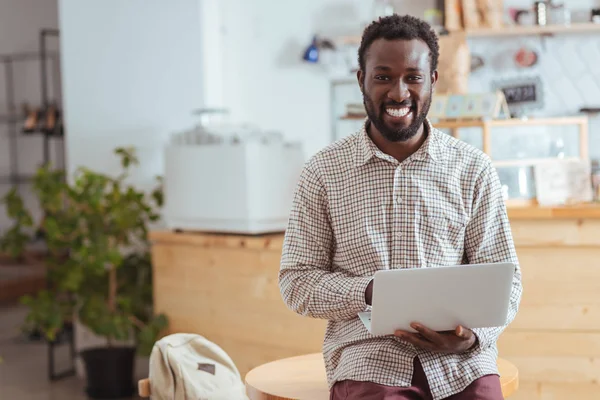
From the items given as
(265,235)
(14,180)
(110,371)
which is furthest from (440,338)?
(14,180)

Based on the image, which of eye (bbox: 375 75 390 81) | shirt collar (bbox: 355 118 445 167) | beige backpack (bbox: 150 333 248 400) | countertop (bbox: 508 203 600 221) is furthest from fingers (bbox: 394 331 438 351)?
countertop (bbox: 508 203 600 221)

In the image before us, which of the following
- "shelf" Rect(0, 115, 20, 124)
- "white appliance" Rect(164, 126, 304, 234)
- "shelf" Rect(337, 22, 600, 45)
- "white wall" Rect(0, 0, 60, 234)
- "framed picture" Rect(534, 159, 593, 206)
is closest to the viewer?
"framed picture" Rect(534, 159, 593, 206)

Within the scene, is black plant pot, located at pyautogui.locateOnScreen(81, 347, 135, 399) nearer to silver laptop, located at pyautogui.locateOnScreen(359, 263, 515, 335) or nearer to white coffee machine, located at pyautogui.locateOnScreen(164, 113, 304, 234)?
white coffee machine, located at pyautogui.locateOnScreen(164, 113, 304, 234)

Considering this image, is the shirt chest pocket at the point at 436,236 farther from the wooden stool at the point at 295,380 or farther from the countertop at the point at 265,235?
the countertop at the point at 265,235

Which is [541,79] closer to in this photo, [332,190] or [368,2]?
[368,2]

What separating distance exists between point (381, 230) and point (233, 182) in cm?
195

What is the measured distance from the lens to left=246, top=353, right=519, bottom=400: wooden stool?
81.4 inches

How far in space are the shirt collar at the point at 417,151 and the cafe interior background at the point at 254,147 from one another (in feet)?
4.09

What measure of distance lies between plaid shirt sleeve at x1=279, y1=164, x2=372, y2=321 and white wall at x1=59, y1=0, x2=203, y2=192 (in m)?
2.62

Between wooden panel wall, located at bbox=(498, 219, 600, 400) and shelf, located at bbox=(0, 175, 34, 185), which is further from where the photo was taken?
shelf, located at bbox=(0, 175, 34, 185)

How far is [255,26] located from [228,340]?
1840 millimetres

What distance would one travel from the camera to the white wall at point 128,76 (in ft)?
14.7

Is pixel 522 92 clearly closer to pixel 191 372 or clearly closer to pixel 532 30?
pixel 532 30

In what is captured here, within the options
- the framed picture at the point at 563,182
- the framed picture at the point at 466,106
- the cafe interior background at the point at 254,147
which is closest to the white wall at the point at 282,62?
the cafe interior background at the point at 254,147
